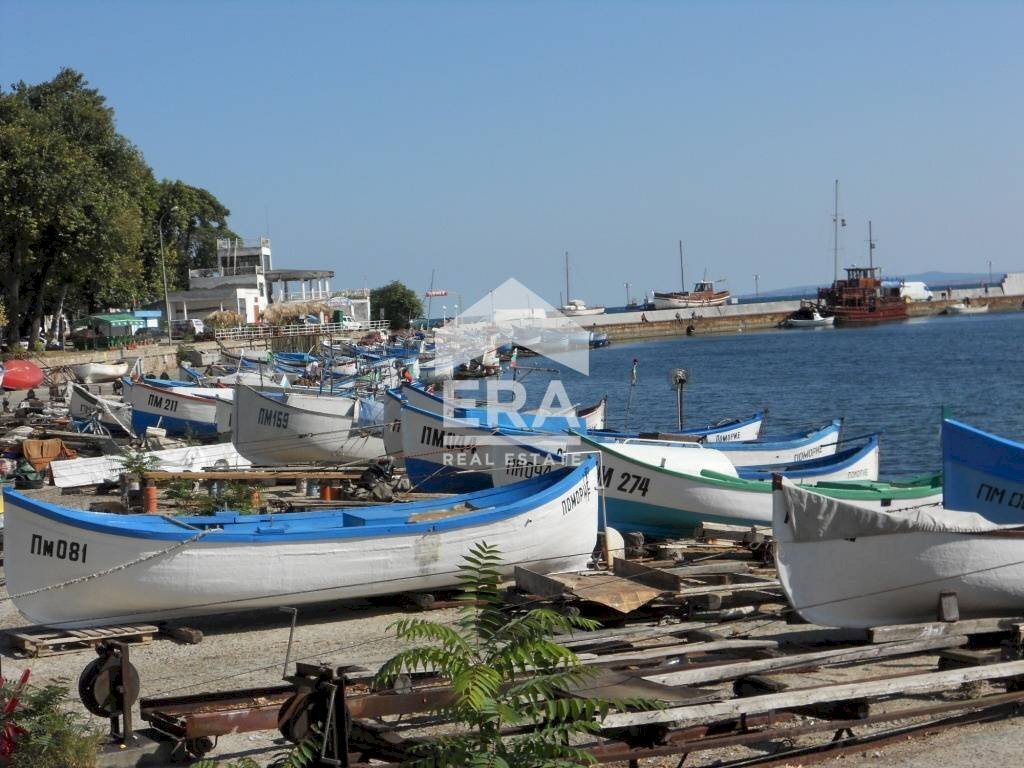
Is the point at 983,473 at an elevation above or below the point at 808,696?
above

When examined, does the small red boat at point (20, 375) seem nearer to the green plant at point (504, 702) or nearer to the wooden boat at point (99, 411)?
the wooden boat at point (99, 411)

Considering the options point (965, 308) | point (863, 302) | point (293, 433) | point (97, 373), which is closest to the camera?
point (293, 433)

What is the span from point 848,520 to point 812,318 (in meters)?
110

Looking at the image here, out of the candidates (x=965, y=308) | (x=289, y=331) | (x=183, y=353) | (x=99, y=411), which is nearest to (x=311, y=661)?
(x=99, y=411)

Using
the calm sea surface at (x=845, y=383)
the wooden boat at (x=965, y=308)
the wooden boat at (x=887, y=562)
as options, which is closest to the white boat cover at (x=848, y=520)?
the wooden boat at (x=887, y=562)

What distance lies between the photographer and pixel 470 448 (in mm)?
18984

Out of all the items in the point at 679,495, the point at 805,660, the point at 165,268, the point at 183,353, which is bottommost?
the point at 805,660

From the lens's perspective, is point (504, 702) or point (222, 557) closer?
point (504, 702)

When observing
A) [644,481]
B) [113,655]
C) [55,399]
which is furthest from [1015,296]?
[113,655]

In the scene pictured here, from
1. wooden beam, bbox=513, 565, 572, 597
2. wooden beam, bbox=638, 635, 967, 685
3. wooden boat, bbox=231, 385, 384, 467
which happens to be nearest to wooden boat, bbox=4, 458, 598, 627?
wooden beam, bbox=513, 565, 572, 597

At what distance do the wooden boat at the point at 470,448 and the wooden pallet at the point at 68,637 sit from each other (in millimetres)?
6820

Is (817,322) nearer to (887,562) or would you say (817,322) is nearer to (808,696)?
(887,562)

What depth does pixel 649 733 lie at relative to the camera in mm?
7289

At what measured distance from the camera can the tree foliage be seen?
48.2 m
